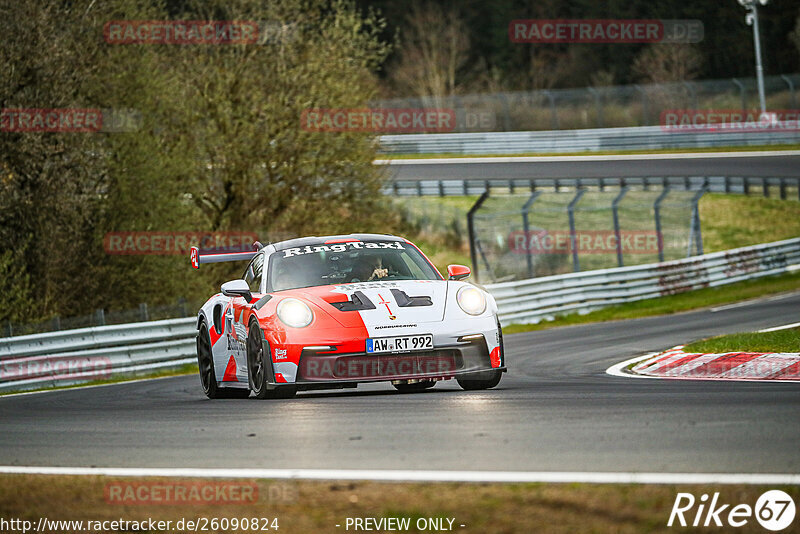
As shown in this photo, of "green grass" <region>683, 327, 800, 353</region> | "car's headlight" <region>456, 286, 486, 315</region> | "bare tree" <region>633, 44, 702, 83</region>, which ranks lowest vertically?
"green grass" <region>683, 327, 800, 353</region>

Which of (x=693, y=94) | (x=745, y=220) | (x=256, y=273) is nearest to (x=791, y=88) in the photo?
(x=693, y=94)

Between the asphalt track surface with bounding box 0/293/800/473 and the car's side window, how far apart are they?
1142 millimetres

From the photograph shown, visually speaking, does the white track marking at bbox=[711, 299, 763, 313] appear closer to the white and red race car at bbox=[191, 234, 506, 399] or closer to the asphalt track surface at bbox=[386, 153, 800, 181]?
the white and red race car at bbox=[191, 234, 506, 399]

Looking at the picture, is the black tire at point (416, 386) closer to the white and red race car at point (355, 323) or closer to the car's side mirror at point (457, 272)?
the white and red race car at point (355, 323)

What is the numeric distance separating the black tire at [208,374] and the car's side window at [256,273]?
0.80 m

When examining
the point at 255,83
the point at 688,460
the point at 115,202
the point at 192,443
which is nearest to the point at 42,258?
the point at 115,202

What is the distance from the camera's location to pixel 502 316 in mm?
23500

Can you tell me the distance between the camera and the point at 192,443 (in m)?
7.17

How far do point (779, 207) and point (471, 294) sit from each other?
2954 cm

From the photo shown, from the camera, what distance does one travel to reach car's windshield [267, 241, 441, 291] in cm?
1060

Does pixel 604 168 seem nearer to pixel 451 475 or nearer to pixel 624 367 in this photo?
pixel 624 367

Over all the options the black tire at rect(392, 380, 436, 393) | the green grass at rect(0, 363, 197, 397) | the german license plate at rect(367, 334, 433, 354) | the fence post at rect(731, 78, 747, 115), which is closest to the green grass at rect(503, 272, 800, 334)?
the green grass at rect(0, 363, 197, 397)

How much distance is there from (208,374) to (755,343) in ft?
18.9

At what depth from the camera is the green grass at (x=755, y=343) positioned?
1223 centimetres
